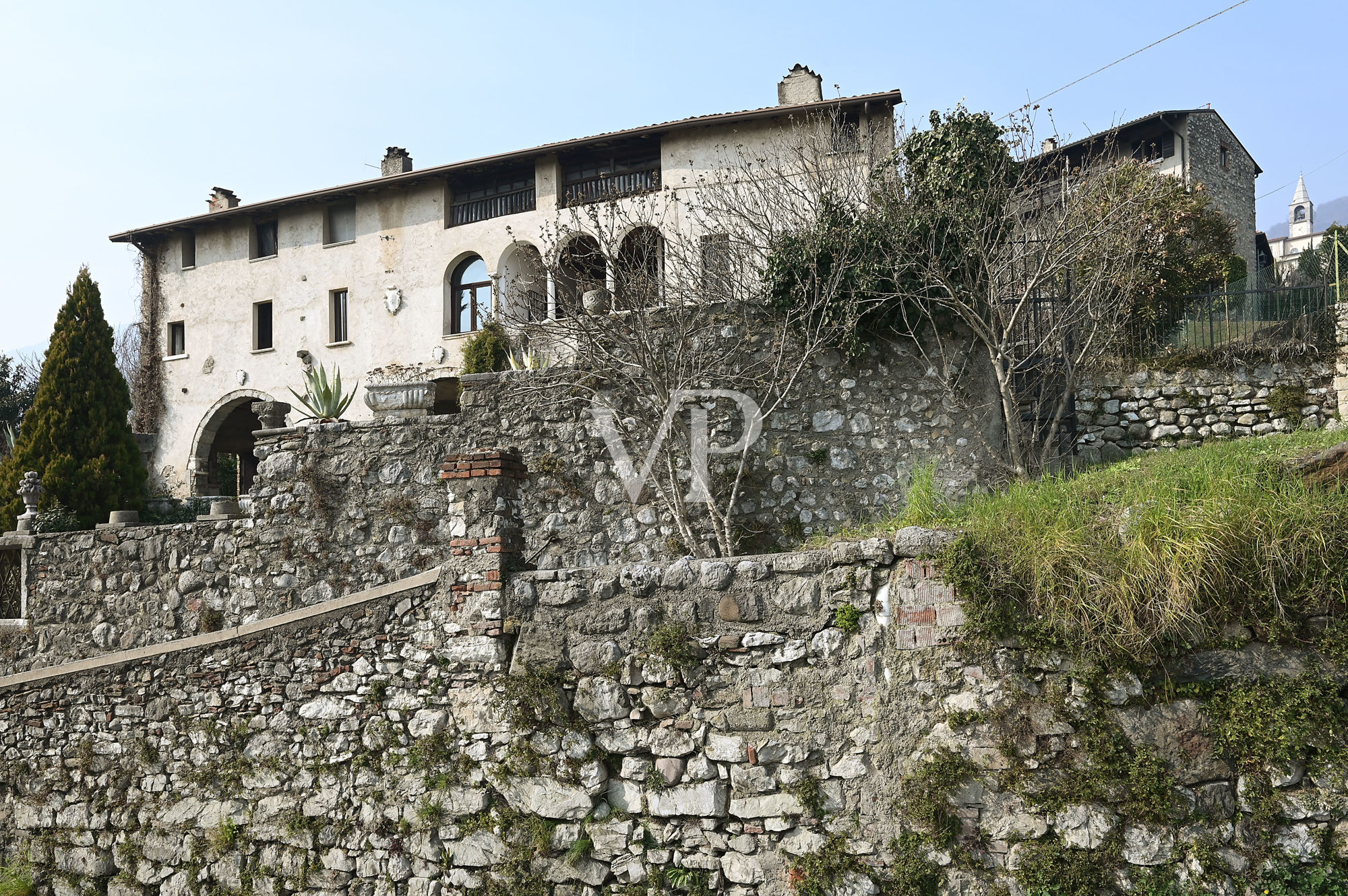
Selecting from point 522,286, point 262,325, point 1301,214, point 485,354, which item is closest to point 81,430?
point 262,325

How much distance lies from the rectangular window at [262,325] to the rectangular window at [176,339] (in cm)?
225

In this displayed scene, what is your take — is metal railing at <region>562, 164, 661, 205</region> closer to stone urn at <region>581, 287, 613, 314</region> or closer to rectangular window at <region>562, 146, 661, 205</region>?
rectangular window at <region>562, 146, 661, 205</region>

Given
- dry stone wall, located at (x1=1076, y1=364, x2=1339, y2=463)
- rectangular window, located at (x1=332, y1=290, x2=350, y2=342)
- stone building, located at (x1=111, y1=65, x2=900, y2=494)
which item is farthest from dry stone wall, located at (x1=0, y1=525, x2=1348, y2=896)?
rectangular window, located at (x1=332, y1=290, x2=350, y2=342)

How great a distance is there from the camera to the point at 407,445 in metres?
9.81

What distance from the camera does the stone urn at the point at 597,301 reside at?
9250 millimetres

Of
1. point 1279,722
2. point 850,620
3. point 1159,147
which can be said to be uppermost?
point 1159,147

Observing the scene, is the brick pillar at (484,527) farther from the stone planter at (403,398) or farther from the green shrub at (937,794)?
the stone planter at (403,398)

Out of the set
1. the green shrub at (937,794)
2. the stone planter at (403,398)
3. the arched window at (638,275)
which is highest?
the arched window at (638,275)

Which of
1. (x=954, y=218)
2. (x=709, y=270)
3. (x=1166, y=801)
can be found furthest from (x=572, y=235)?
(x=1166, y=801)

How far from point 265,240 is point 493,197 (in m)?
6.20

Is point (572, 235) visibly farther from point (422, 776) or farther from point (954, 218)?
point (422, 776)

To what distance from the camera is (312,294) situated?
20453 mm

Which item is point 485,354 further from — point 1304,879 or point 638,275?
point 1304,879

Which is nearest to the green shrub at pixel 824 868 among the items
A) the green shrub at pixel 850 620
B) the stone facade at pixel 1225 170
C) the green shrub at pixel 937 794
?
the green shrub at pixel 937 794
